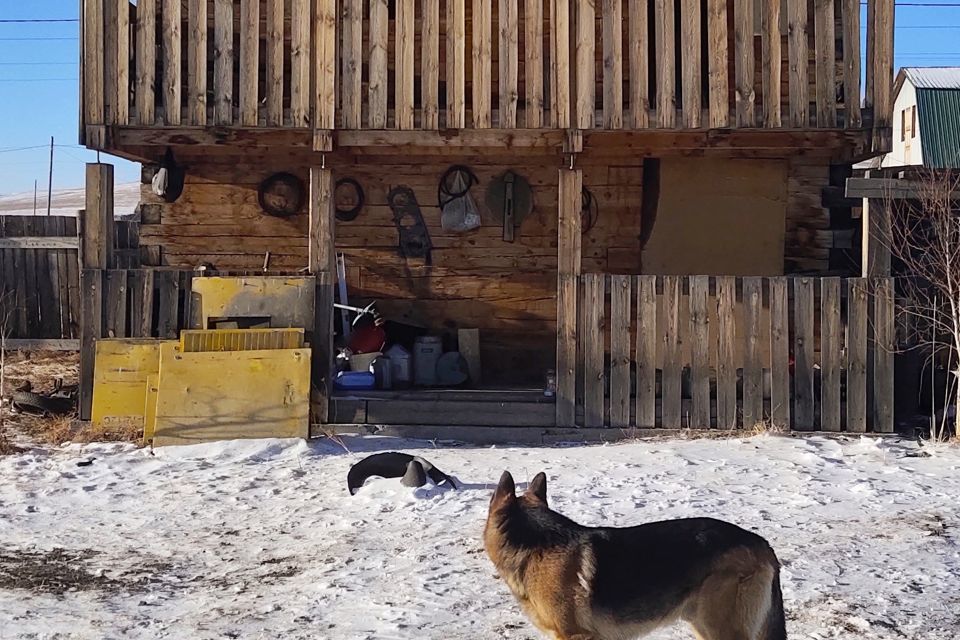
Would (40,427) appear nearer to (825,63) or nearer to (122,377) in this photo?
(122,377)

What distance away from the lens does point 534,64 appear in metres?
10.9

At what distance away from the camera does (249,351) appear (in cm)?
1072

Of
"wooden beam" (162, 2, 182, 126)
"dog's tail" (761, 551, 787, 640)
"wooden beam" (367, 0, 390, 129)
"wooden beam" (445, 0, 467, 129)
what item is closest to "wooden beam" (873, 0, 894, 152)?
"wooden beam" (445, 0, 467, 129)

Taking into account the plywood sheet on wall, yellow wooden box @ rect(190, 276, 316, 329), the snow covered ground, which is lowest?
the snow covered ground

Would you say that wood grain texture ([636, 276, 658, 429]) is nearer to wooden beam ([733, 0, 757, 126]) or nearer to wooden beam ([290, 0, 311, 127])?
wooden beam ([733, 0, 757, 126])

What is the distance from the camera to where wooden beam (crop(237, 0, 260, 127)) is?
1095cm

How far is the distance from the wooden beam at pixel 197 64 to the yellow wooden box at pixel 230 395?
2.36m

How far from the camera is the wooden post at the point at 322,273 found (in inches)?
438

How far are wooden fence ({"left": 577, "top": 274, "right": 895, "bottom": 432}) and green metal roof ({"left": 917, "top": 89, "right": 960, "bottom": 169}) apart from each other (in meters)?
34.3

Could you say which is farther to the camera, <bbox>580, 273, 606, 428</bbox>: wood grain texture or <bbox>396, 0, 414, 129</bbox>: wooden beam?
<bbox>580, 273, 606, 428</bbox>: wood grain texture

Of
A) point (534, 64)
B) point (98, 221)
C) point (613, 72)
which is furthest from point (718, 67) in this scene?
point (98, 221)

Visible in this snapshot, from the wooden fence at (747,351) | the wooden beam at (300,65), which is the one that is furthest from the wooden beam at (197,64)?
the wooden fence at (747,351)

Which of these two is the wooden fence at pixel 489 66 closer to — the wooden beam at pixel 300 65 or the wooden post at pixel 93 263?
the wooden beam at pixel 300 65

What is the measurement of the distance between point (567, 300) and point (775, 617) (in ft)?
21.6
